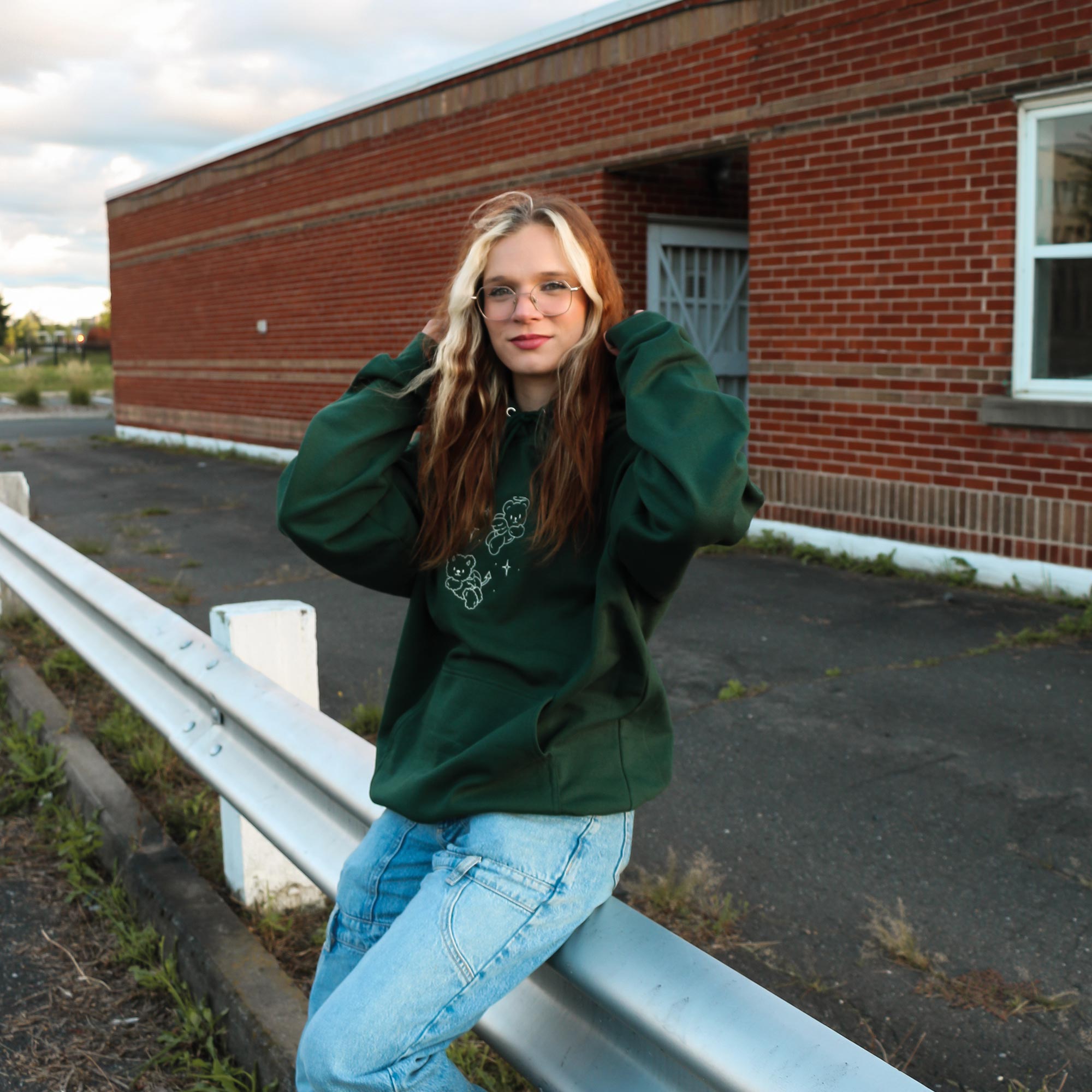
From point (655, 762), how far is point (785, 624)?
4.64m

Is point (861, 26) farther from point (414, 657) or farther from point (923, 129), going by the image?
point (414, 657)

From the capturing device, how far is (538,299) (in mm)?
2143

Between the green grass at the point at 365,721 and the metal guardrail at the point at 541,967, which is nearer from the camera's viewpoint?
the metal guardrail at the point at 541,967

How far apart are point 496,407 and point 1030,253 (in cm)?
579

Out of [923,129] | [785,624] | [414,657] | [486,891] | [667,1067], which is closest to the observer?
[667,1067]

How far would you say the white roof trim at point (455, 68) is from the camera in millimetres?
9523

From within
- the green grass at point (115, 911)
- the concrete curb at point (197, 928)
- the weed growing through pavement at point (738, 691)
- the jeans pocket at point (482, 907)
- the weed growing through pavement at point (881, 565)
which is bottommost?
the green grass at point (115, 911)

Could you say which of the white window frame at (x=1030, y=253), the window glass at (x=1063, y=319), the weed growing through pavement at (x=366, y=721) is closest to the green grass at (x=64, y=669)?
the weed growing through pavement at (x=366, y=721)

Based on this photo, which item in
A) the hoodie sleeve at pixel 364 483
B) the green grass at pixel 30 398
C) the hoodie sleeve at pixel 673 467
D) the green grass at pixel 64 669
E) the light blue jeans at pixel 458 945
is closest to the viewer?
the light blue jeans at pixel 458 945

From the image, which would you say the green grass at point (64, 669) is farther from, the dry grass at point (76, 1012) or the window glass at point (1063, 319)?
the window glass at point (1063, 319)

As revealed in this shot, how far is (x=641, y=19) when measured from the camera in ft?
30.6

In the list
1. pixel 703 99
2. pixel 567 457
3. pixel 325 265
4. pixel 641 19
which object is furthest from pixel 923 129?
pixel 325 265

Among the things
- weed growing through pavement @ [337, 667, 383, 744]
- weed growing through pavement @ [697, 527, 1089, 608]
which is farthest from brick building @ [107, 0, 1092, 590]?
weed growing through pavement @ [337, 667, 383, 744]

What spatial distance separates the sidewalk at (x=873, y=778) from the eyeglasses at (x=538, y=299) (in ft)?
5.75
